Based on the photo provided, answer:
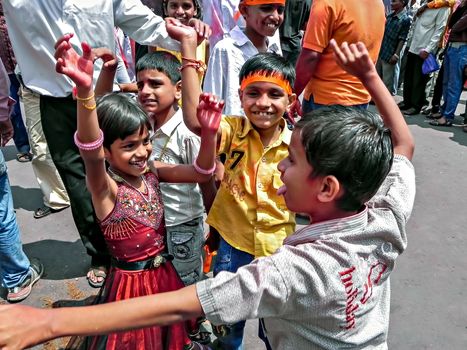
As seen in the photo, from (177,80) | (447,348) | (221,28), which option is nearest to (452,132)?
(221,28)

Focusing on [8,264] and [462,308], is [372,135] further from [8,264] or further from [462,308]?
[8,264]

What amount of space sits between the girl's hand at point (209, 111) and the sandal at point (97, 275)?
1.52m

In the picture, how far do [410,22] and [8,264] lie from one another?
6.00 metres

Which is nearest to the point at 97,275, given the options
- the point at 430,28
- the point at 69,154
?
the point at 69,154

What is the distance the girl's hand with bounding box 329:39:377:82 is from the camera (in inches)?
55.9

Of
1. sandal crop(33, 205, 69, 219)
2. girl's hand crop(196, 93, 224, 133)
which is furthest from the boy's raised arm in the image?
sandal crop(33, 205, 69, 219)

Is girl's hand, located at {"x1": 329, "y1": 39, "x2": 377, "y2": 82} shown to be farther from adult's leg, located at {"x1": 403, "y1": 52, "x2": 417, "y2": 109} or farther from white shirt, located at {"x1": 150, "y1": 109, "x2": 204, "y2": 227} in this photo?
adult's leg, located at {"x1": 403, "y1": 52, "x2": 417, "y2": 109}

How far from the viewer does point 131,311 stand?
884mm

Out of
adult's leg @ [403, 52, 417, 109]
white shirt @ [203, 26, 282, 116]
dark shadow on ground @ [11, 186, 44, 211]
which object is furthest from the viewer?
adult's leg @ [403, 52, 417, 109]

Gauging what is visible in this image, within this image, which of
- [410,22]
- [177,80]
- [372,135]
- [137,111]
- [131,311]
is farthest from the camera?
[410,22]

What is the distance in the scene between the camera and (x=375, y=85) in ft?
4.80

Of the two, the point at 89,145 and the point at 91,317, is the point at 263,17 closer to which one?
the point at 89,145

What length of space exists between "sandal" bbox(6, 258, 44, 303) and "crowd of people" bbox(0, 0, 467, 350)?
0.01m

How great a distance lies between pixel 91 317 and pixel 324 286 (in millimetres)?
497
